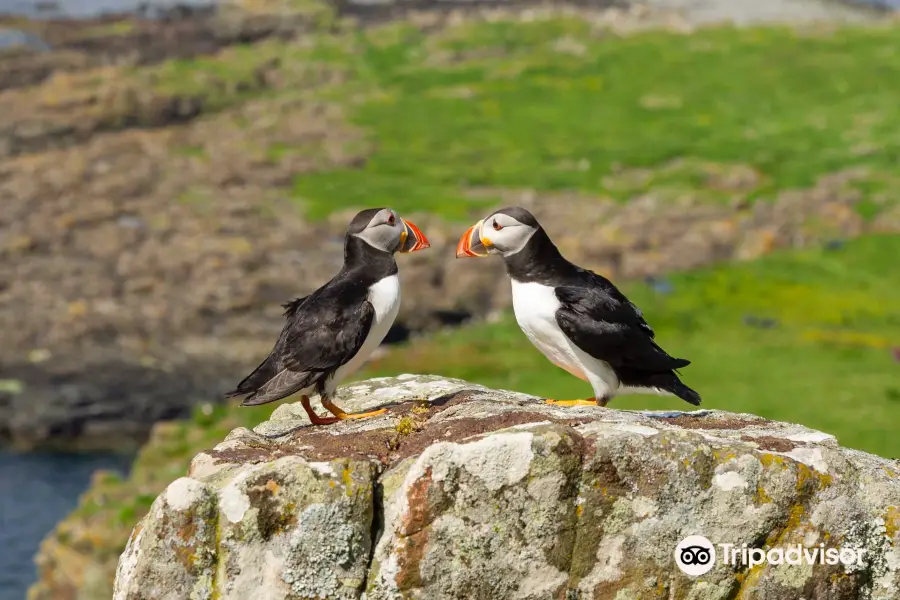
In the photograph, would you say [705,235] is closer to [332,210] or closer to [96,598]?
[332,210]

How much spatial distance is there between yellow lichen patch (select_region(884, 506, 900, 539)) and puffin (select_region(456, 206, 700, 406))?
276cm

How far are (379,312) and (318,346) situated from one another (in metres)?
0.69

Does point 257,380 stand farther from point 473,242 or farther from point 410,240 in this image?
point 473,242

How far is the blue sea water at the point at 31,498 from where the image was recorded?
38656 mm

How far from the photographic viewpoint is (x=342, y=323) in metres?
11.8

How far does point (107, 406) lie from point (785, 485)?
42.2 meters

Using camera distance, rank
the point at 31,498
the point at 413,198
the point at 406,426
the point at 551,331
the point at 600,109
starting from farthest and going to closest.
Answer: the point at 600,109 → the point at 413,198 → the point at 31,498 → the point at 551,331 → the point at 406,426

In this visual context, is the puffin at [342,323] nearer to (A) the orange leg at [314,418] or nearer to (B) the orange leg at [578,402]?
(A) the orange leg at [314,418]

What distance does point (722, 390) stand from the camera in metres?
29.8

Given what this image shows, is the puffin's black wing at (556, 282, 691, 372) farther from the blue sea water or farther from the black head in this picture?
the blue sea water

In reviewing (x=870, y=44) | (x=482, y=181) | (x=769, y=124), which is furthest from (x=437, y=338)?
(x=870, y=44)

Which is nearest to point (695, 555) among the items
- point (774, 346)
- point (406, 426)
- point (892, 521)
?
point (892, 521)

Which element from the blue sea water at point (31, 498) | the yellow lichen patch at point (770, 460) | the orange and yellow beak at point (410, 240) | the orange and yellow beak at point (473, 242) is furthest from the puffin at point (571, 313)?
the blue sea water at point (31, 498)

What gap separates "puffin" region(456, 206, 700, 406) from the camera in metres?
12.0
